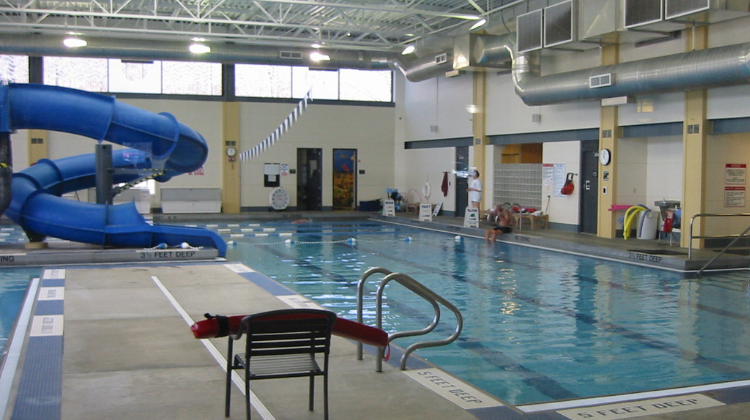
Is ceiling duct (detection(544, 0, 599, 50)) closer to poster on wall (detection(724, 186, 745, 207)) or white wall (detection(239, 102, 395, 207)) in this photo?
poster on wall (detection(724, 186, 745, 207))

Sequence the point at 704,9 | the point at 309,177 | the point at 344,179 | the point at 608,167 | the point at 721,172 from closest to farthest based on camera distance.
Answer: the point at 704,9
the point at 721,172
the point at 608,167
the point at 309,177
the point at 344,179

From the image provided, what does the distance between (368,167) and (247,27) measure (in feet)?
22.7

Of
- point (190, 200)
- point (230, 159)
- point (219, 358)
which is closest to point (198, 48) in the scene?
point (230, 159)

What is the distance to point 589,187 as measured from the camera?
16953 millimetres

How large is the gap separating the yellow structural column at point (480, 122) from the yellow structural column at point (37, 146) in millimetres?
13279

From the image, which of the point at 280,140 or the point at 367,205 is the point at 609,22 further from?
the point at 280,140

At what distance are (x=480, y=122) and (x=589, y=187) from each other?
485 centimetres

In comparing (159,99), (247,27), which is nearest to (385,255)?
(247,27)

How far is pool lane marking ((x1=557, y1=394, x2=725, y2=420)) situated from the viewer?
435 cm

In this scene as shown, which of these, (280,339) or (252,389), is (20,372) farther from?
(280,339)

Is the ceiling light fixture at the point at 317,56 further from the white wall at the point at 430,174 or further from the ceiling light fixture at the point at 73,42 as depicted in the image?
the ceiling light fixture at the point at 73,42

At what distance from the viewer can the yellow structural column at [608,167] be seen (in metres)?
15.6

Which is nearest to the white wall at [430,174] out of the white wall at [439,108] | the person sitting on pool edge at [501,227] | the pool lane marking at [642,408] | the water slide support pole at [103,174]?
the white wall at [439,108]

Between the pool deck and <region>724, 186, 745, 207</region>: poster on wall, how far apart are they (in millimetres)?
9935
